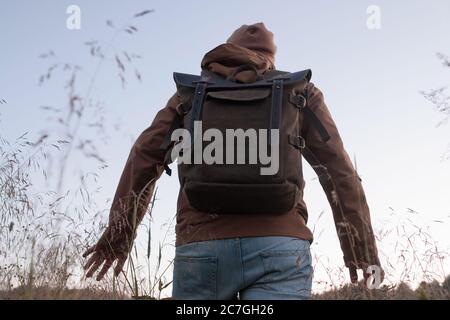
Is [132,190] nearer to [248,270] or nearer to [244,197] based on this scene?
[244,197]

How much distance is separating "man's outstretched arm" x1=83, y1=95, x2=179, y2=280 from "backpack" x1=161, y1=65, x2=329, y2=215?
1.16 feet

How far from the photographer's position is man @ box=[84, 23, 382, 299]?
303 cm

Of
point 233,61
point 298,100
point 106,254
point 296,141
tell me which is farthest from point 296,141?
point 106,254

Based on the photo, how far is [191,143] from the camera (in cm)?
316

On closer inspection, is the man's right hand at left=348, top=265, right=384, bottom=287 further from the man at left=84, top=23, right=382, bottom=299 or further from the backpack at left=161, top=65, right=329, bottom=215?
the backpack at left=161, top=65, right=329, bottom=215

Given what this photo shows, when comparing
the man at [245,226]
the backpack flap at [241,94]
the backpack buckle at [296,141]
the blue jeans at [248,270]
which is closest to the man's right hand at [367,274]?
the man at [245,226]

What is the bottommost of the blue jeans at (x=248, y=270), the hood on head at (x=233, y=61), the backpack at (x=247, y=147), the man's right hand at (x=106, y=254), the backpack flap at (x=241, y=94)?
the blue jeans at (x=248, y=270)

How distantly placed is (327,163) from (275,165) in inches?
22.5

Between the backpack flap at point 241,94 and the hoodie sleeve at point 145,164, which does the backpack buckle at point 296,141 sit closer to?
the backpack flap at point 241,94

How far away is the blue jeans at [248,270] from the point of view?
300 centimetres

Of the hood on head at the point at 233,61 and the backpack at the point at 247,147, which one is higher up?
the hood on head at the point at 233,61
